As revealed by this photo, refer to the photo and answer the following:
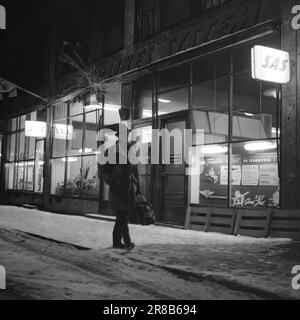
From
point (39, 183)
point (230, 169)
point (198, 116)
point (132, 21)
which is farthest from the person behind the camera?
point (39, 183)

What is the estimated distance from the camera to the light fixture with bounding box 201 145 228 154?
38.8ft

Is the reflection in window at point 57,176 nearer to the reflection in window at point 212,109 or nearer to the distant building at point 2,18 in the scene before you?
the distant building at point 2,18

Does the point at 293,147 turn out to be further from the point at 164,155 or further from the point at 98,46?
the point at 98,46

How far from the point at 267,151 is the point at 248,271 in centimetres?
481

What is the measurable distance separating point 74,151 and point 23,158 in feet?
20.3

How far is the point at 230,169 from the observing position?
456 inches

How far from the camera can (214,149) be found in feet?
39.7

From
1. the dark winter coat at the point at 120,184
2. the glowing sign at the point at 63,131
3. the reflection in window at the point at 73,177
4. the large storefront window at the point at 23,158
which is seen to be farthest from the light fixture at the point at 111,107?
the dark winter coat at the point at 120,184

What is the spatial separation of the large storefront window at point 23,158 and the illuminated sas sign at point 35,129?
1001mm

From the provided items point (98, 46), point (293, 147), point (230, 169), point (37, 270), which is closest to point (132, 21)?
point (98, 46)

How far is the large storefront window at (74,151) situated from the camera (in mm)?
17016

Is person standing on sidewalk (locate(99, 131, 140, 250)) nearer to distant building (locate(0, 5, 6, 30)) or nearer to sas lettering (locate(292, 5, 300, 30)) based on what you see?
sas lettering (locate(292, 5, 300, 30))

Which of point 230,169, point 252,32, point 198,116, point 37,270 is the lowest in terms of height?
point 37,270

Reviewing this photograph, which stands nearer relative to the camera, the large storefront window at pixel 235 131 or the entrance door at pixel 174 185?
the large storefront window at pixel 235 131
